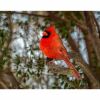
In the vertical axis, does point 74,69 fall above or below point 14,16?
below

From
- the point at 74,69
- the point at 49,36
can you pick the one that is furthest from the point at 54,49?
the point at 74,69

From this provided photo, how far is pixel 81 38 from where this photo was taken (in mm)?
1816

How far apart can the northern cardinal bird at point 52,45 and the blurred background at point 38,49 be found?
0.03 m

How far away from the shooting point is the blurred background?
181 centimetres

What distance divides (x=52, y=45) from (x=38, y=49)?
12 cm

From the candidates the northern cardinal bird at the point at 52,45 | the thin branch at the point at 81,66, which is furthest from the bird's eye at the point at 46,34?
the thin branch at the point at 81,66

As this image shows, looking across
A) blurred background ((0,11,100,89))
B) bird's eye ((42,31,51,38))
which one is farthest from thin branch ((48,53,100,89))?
bird's eye ((42,31,51,38))

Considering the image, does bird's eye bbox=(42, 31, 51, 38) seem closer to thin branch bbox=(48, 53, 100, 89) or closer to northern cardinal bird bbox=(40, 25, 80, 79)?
northern cardinal bird bbox=(40, 25, 80, 79)

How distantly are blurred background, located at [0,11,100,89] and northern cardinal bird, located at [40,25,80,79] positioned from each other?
3 centimetres

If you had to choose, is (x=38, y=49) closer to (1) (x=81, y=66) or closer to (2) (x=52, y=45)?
(2) (x=52, y=45)

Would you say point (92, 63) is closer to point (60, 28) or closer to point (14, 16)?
point (60, 28)

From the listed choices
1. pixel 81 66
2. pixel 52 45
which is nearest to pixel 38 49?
pixel 52 45
